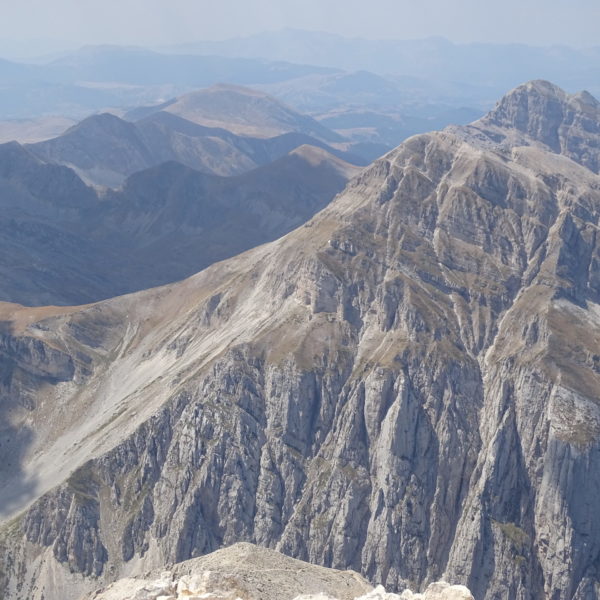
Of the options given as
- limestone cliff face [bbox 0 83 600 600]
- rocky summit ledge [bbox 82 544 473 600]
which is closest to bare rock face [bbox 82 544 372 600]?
rocky summit ledge [bbox 82 544 473 600]

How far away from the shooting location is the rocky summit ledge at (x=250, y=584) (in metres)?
65.1

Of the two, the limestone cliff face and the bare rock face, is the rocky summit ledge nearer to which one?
the bare rock face

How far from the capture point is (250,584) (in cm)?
7994

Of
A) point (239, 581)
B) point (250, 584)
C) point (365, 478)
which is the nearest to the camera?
point (239, 581)

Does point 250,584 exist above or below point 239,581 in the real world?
below

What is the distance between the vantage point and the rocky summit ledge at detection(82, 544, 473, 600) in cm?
6512

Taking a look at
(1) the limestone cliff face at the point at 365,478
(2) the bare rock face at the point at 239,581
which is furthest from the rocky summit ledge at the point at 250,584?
(1) the limestone cliff face at the point at 365,478

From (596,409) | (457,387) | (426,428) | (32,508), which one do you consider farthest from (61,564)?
(596,409)

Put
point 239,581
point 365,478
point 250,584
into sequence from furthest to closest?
1. point 365,478
2. point 250,584
3. point 239,581

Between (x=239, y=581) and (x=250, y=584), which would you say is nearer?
(x=239, y=581)

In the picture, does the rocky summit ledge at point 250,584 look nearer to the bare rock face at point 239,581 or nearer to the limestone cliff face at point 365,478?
the bare rock face at point 239,581

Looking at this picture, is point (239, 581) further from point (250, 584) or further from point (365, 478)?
point (365, 478)

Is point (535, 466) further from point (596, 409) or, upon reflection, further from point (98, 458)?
point (98, 458)

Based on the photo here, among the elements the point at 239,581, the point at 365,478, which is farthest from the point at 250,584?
the point at 365,478
